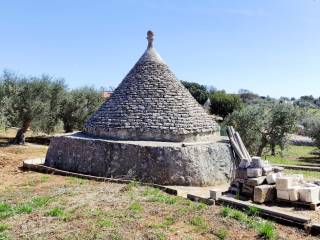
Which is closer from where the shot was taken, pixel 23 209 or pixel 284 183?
pixel 23 209

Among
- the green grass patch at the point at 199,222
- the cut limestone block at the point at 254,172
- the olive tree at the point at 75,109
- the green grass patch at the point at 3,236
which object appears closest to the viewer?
the green grass patch at the point at 3,236

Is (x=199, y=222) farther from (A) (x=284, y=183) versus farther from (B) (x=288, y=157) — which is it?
(B) (x=288, y=157)

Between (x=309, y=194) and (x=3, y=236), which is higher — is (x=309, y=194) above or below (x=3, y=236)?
above

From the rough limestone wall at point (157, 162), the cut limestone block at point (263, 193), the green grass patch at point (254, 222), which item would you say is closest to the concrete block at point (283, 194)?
the cut limestone block at point (263, 193)

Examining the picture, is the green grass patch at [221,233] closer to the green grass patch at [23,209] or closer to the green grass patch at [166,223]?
the green grass patch at [166,223]

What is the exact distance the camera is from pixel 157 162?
12.4 meters

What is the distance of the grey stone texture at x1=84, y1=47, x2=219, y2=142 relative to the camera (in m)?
13.8

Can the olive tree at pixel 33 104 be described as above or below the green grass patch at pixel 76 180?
above

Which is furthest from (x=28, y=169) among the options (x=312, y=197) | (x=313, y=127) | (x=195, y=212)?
(x=313, y=127)

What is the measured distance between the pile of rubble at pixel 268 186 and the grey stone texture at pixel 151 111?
392cm

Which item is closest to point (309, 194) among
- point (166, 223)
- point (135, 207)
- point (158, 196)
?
point (166, 223)

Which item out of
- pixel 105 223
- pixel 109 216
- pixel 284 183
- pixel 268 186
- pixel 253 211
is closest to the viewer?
pixel 105 223

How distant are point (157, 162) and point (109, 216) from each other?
413 cm

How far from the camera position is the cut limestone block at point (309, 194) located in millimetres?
9125
